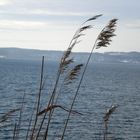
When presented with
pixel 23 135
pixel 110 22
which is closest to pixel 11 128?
pixel 23 135

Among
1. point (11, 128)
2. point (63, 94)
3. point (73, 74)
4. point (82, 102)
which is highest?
point (73, 74)

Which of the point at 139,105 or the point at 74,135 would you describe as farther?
the point at 139,105

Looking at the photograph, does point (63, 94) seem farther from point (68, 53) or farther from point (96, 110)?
point (68, 53)

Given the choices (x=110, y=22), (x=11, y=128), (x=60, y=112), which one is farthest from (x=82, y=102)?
(x=110, y=22)

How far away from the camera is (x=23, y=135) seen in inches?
1303

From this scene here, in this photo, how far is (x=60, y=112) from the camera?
4772 centimetres

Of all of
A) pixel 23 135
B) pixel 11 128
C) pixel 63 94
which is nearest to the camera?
pixel 23 135

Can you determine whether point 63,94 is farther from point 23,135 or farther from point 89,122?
point 23,135

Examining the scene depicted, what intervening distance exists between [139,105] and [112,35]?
55219 mm

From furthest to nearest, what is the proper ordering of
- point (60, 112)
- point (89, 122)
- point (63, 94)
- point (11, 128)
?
1. point (63, 94)
2. point (60, 112)
3. point (89, 122)
4. point (11, 128)

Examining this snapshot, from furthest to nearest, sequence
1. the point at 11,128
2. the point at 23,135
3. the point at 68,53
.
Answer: the point at 11,128 → the point at 23,135 → the point at 68,53

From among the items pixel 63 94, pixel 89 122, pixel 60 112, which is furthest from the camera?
pixel 63 94

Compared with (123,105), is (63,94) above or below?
below

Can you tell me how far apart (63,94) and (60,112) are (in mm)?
25661
